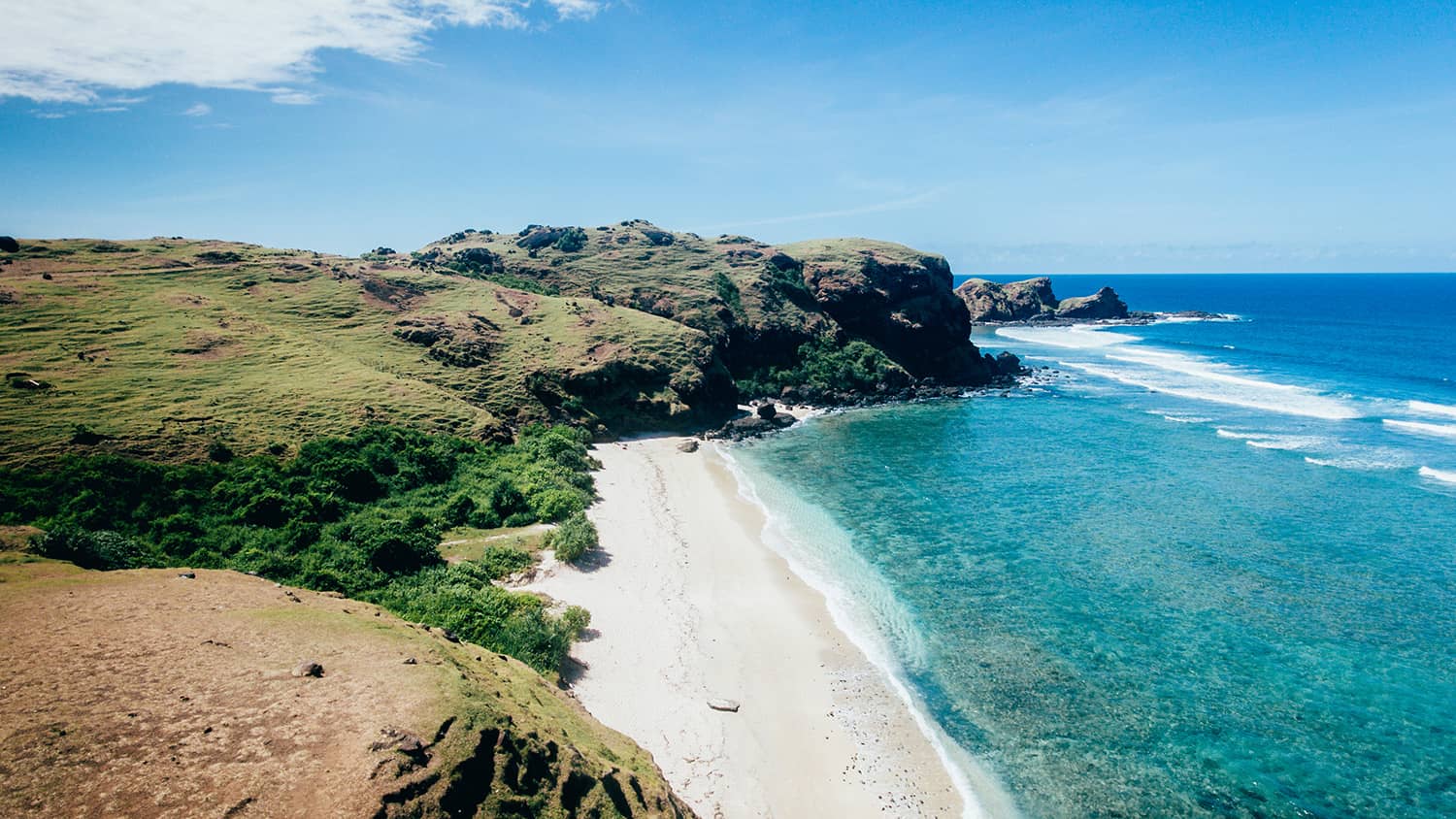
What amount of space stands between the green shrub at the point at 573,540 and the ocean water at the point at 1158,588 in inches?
480

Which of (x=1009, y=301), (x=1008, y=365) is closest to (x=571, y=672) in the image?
(x=1008, y=365)

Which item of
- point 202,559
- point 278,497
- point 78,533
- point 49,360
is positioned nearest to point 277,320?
point 49,360

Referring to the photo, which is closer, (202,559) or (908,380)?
(202,559)

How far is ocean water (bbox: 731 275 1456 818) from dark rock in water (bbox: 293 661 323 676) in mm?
20766

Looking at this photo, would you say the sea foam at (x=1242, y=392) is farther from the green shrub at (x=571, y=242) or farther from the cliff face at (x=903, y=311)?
the green shrub at (x=571, y=242)

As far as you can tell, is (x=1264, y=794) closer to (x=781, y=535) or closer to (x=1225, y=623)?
(x=1225, y=623)

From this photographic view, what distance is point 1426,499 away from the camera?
46.7 m

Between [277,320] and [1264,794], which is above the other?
[277,320]

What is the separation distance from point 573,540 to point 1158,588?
3171 cm

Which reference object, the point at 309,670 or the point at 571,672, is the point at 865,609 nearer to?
the point at 571,672

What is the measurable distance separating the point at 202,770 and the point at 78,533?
1745cm

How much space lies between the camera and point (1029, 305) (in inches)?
7279

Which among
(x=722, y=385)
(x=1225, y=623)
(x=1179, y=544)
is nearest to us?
(x=1225, y=623)

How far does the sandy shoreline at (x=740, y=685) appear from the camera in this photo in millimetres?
20938
